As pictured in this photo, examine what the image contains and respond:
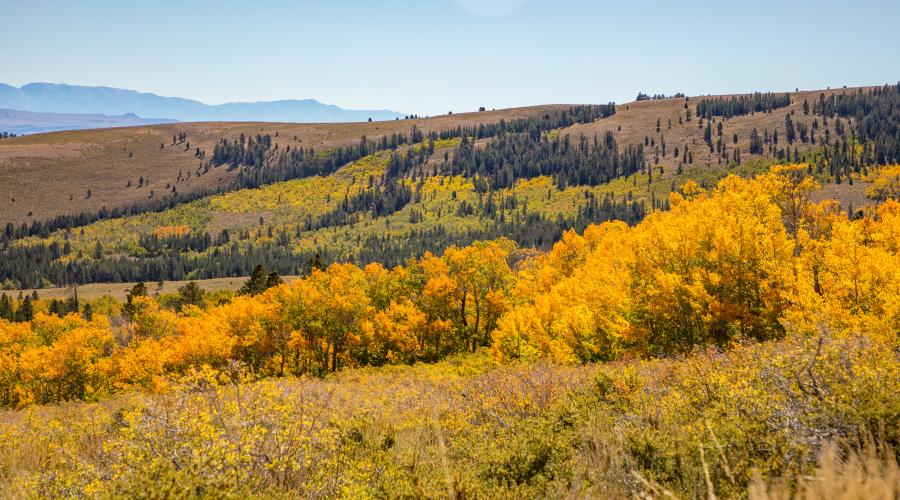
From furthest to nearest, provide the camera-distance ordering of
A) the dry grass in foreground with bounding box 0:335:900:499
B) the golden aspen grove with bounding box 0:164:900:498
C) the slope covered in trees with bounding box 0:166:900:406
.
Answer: the slope covered in trees with bounding box 0:166:900:406 → the golden aspen grove with bounding box 0:164:900:498 → the dry grass in foreground with bounding box 0:335:900:499

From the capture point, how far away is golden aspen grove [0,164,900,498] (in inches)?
273

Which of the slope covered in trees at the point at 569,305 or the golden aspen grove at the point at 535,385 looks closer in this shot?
the golden aspen grove at the point at 535,385

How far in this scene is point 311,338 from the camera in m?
51.9

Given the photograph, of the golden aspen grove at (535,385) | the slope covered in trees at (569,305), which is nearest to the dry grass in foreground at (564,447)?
the golden aspen grove at (535,385)

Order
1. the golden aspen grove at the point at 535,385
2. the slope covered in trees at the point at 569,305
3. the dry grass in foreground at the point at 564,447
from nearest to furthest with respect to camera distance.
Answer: the dry grass in foreground at the point at 564,447, the golden aspen grove at the point at 535,385, the slope covered in trees at the point at 569,305

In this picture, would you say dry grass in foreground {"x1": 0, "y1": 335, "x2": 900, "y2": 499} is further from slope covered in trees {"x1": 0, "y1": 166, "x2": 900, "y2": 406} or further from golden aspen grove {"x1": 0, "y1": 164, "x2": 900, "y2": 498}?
slope covered in trees {"x1": 0, "y1": 166, "x2": 900, "y2": 406}

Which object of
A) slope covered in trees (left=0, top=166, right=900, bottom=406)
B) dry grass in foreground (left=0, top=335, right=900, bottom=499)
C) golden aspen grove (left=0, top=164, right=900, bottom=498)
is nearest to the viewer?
dry grass in foreground (left=0, top=335, right=900, bottom=499)

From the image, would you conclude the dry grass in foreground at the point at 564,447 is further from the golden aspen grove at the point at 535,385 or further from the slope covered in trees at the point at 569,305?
the slope covered in trees at the point at 569,305

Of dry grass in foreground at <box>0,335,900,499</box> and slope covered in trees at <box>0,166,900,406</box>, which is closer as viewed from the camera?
dry grass in foreground at <box>0,335,900,499</box>

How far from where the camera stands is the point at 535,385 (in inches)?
659

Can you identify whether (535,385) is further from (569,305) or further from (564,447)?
(569,305)

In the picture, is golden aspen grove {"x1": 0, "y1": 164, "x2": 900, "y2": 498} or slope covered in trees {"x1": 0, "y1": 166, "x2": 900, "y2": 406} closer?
golden aspen grove {"x1": 0, "y1": 164, "x2": 900, "y2": 498}

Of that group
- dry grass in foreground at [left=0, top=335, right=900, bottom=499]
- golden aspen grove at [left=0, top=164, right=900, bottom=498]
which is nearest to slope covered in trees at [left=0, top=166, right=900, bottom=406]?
golden aspen grove at [left=0, top=164, right=900, bottom=498]

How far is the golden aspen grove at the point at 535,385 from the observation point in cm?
693
